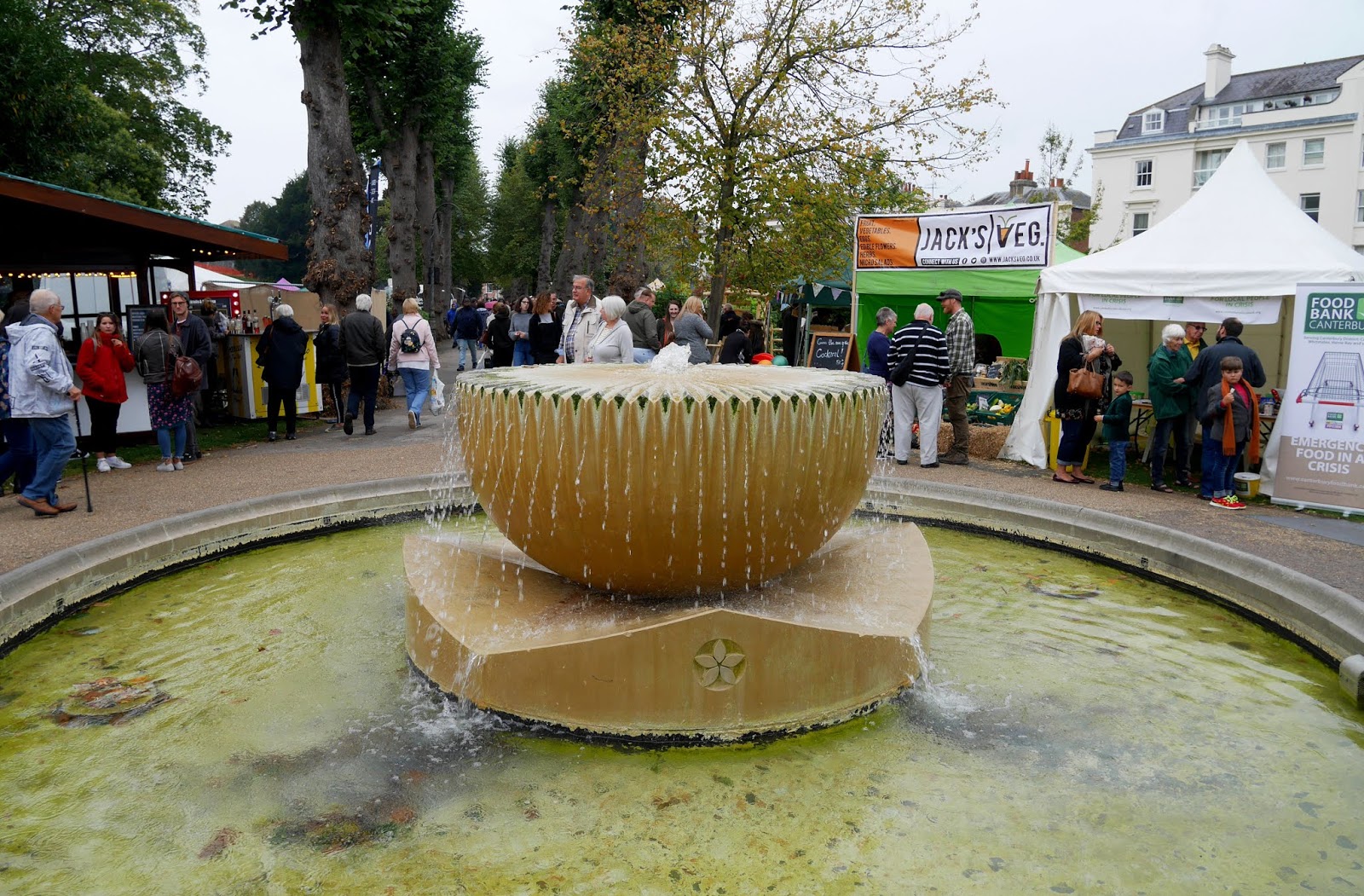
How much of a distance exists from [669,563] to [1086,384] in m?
6.76

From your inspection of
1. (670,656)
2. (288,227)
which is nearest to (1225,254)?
(670,656)

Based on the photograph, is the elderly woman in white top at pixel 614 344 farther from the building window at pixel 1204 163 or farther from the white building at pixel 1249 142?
the building window at pixel 1204 163

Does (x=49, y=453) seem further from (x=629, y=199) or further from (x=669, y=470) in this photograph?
(x=629, y=199)

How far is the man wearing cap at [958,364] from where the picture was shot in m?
10.9

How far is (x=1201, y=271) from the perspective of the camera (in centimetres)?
1002

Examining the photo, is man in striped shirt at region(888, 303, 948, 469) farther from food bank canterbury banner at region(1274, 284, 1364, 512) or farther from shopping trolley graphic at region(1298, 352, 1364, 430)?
shopping trolley graphic at region(1298, 352, 1364, 430)

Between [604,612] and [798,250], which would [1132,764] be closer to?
[604,612]

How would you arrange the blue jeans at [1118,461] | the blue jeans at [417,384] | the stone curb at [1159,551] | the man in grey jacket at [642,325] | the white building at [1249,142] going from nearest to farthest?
the stone curb at [1159,551] < the blue jeans at [1118,461] < the man in grey jacket at [642,325] < the blue jeans at [417,384] < the white building at [1249,142]

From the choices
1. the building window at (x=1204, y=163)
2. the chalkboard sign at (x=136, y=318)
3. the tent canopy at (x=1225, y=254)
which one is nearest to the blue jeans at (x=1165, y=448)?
the tent canopy at (x=1225, y=254)

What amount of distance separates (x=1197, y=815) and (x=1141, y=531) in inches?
146

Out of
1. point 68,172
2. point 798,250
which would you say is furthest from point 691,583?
point 68,172

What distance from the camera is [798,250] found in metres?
18.6

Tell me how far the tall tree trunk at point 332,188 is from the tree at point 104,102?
9639 millimetres

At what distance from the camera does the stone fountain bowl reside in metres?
4.16
